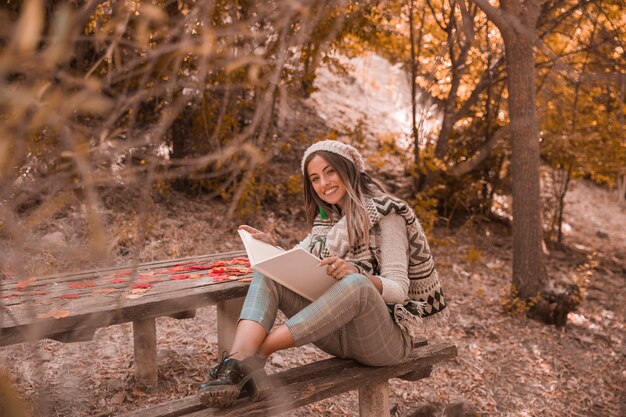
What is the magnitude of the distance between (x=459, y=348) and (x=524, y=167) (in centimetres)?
166

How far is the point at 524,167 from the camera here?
215 inches

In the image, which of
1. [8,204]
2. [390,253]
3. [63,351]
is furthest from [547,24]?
[8,204]

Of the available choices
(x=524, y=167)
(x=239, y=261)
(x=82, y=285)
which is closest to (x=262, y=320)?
(x=82, y=285)

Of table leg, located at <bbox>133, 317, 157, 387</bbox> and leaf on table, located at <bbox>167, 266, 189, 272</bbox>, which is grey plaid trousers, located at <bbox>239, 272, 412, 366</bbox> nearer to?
leaf on table, located at <bbox>167, 266, 189, 272</bbox>

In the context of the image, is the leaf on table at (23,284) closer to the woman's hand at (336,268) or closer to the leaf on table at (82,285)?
the leaf on table at (82,285)

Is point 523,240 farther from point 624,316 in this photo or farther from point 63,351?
point 63,351

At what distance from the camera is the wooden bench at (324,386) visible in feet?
7.44

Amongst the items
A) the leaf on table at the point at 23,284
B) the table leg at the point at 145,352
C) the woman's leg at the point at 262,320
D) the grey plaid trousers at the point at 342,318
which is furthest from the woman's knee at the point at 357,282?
the table leg at the point at 145,352

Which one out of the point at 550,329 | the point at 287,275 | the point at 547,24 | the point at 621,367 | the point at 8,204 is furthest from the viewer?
the point at 547,24

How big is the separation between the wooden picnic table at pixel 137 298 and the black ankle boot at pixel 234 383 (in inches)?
16.4

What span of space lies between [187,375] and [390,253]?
5.11ft

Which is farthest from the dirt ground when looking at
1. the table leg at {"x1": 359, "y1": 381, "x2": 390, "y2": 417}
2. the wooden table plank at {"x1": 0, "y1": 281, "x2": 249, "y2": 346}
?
the table leg at {"x1": 359, "y1": 381, "x2": 390, "y2": 417}

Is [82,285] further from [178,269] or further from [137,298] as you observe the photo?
[178,269]

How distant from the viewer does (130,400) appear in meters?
3.34
